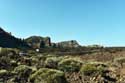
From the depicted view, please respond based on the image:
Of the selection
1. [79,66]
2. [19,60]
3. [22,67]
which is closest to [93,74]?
[79,66]

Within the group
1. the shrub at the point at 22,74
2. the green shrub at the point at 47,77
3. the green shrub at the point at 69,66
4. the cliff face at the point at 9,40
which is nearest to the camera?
the green shrub at the point at 47,77

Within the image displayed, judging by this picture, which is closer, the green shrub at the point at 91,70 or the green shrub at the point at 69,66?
the green shrub at the point at 91,70

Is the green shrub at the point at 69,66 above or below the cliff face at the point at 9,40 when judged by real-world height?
below

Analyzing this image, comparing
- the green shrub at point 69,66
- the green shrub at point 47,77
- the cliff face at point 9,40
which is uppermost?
the cliff face at point 9,40

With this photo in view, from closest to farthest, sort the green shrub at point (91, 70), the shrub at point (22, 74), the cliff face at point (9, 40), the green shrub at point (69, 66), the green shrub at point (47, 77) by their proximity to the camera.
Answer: the green shrub at point (47, 77), the shrub at point (22, 74), the green shrub at point (91, 70), the green shrub at point (69, 66), the cliff face at point (9, 40)

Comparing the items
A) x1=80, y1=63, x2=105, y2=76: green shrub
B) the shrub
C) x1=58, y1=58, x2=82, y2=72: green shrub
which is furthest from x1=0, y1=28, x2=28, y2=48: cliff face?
x1=80, y1=63, x2=105, y2=76: green shrub

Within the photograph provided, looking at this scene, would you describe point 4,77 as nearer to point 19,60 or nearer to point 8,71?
point 8,71

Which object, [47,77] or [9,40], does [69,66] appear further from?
[9,40]

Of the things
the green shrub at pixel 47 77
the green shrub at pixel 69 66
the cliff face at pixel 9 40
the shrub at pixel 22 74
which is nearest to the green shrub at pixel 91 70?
the green shrub at pixel 69 66

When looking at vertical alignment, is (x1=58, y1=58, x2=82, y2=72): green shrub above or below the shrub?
above

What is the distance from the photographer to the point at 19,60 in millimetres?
28453

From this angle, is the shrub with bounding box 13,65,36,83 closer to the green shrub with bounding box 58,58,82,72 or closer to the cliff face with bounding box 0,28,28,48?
the green shrub with bounding box 58,58,82,72

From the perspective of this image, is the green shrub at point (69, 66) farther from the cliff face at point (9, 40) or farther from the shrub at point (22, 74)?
the cliff face at point (9, 40)

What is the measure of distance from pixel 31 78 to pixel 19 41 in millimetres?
68709
